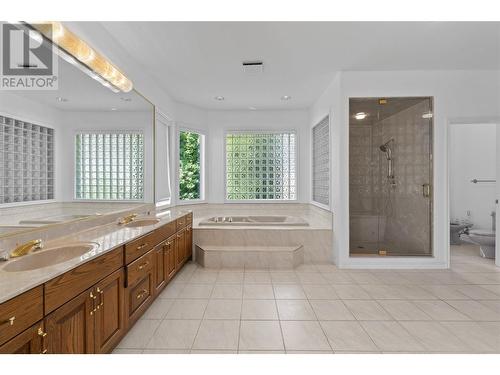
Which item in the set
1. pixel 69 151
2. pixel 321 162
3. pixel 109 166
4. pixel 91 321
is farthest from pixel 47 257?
pixel 321 162

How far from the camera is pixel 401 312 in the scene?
221cm

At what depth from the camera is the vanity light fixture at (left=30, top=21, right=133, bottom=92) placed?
1.69 meters

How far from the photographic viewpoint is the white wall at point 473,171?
454 cm

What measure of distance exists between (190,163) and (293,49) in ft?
9.05

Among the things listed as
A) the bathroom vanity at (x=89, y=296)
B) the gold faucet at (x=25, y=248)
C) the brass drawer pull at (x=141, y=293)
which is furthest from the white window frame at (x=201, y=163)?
the gold faucet at (x=25, y=248)

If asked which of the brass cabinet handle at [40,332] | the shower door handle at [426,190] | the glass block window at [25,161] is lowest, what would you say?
the brass cabinet handle at [40,332]

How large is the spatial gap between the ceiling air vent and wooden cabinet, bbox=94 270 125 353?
2.49 metres

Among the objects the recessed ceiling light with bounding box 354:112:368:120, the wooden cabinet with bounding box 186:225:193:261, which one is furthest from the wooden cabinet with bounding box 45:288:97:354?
the recessed ceiling light with bounding box 354:112:368:120

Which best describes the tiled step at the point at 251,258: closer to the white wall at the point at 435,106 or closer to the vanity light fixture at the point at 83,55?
the white wall at the point at 435,106

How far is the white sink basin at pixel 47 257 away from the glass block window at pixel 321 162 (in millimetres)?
3119

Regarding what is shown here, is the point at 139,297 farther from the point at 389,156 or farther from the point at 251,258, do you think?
the point at 389,156

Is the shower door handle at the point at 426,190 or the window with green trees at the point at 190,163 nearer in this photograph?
the shower door handle at the point at 426,190

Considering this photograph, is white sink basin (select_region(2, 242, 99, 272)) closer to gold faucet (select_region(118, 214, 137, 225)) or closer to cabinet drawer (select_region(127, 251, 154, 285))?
cabinet drawer (select_region(127, 251, 154, 285))
